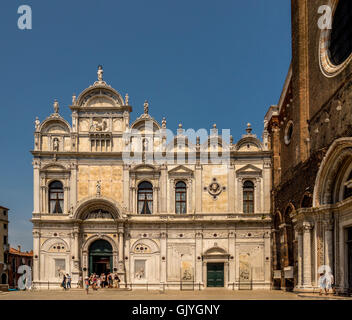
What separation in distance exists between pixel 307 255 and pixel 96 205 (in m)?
16.6

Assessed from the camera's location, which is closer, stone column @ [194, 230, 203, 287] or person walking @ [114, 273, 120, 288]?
person walking @ [114, 273, 120, 288]

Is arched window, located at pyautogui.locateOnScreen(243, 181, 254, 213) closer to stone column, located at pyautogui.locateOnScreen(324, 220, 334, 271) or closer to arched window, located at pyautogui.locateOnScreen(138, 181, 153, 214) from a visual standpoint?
arched window, located at pyautogui.locateOnScreen(138, 181, 153, 214)

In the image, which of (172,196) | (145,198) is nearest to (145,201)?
(145,198)

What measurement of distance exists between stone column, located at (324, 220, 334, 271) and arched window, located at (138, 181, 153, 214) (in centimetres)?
1589

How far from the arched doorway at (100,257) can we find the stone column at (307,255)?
15791 mm

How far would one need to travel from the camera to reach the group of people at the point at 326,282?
80.6ft

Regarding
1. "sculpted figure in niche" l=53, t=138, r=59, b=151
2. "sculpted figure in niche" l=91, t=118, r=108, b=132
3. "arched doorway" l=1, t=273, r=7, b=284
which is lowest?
"arched doorway" l=1, t=273, r=7, b=284

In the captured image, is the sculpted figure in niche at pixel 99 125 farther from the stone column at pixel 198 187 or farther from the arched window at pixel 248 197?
the arched window at pixel 248 197

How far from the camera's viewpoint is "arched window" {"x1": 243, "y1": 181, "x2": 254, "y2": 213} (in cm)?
3947

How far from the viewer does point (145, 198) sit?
39625mm

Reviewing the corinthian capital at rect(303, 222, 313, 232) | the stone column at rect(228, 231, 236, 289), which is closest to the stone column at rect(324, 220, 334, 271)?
the corinthian capital at rect(303, 222, 313, 232)

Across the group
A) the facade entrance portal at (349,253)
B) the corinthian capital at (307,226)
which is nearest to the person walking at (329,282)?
the facade entrance portal at (349,253)

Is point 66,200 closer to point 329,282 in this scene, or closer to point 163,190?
point 163,190
